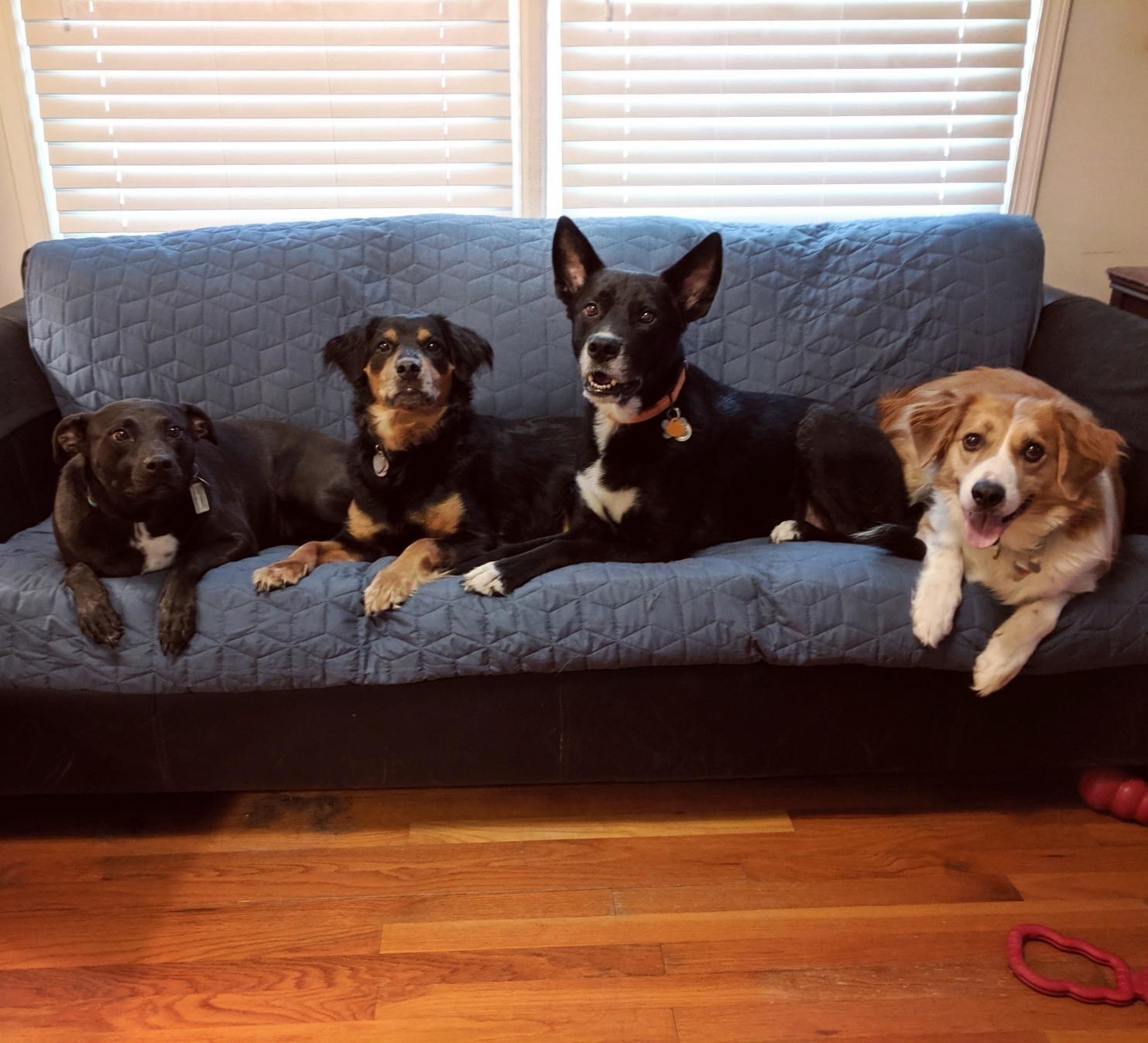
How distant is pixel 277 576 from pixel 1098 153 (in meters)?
2.78

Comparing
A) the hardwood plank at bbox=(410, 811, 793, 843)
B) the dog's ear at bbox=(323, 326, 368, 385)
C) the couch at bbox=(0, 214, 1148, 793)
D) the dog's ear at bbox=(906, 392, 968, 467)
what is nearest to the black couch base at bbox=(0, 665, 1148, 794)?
the couch at bbox=(0, 214, 1148, 793)

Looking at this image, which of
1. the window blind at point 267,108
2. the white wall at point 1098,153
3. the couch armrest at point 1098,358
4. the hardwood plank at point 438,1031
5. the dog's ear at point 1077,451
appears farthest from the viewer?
the white wall at point 1098,153

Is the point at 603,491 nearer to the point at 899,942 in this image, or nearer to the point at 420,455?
the point at 420,455

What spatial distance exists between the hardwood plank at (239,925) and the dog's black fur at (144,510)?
50 centimetres

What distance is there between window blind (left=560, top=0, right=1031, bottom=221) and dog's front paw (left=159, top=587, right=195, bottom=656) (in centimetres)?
179

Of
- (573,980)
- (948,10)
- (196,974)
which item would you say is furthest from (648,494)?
(948,10)

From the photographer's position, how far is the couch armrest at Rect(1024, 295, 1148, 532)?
1850mm

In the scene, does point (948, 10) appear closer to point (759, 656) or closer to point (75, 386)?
point (759, 656)

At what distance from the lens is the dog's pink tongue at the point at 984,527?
4.96ft

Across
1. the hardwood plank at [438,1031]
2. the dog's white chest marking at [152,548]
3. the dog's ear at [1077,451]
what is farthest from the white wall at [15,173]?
the dog's ear at [1077,451]

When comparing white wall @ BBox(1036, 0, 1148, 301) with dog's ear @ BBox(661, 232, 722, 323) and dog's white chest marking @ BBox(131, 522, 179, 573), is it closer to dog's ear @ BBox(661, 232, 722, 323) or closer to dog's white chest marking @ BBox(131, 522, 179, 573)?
dog's ear @ BBox(661, 232, 722, 323)

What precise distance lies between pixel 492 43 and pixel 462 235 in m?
0.66

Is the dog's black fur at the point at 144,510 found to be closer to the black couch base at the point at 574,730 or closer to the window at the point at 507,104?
the black couch base at the point at 574,730

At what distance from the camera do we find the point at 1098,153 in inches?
109
